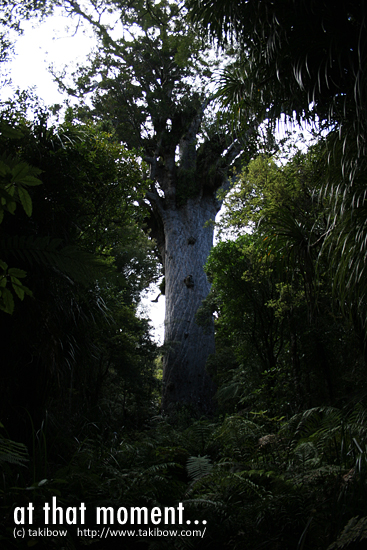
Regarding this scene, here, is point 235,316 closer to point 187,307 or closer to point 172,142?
point 187,307

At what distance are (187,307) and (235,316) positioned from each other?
325 cm

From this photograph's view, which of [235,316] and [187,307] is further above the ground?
[187,307]

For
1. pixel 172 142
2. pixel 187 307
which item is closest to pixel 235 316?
pixel 187 307

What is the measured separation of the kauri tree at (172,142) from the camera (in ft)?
30.3

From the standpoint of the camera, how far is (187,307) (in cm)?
928

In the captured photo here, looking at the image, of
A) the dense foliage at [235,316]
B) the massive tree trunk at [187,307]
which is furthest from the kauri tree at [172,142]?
the dense foliage at [235,316]

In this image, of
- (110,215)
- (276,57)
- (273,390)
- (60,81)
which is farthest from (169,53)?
(273,390)

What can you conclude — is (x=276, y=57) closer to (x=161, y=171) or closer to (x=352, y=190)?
(x=352, y=190)

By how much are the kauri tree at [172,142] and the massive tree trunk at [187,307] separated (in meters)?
0.03

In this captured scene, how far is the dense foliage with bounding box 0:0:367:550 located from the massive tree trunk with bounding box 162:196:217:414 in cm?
220

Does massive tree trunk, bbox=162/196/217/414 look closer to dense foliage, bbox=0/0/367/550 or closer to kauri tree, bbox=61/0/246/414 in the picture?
kauri tree, bbox=61/0/246/414

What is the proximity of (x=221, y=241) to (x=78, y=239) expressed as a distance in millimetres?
3044

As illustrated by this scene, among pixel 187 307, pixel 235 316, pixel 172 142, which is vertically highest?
pixel 172 142

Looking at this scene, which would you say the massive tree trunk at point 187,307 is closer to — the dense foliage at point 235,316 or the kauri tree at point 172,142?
the kauri tree at point 172,142
